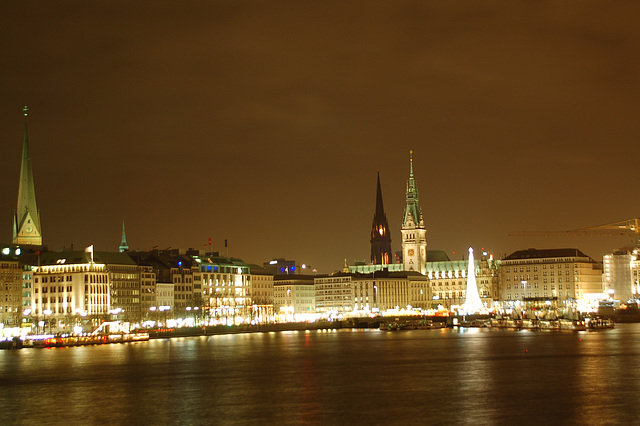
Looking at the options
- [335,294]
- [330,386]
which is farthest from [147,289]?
[330,386]

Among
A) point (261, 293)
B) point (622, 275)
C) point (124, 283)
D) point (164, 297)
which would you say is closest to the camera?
point (124, 283)

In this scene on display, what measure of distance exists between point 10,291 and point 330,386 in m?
70.2

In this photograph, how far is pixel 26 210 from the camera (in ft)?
451

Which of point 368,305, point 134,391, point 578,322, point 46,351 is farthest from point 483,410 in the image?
point 368,305

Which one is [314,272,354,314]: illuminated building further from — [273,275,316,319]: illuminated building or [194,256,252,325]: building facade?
[194,256,252,325]: building facade

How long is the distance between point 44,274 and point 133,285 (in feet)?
41.8

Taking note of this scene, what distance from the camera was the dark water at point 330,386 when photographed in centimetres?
4675

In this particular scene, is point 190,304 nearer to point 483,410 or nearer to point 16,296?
point 16,296

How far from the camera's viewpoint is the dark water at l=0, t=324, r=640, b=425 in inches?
1841

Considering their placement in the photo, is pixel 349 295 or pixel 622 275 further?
pixel 349 295

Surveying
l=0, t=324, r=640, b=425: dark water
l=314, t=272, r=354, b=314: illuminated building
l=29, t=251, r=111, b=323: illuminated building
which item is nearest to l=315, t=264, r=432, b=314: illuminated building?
l=314, t=272, r=354, b=314: illuminated building

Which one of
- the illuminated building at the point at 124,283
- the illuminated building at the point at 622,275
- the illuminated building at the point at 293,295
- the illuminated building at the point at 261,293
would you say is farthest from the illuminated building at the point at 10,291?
the illuminated building at the point at 622,275

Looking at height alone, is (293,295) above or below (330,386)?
above

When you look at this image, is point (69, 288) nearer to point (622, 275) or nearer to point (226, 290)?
point (226, 290)
